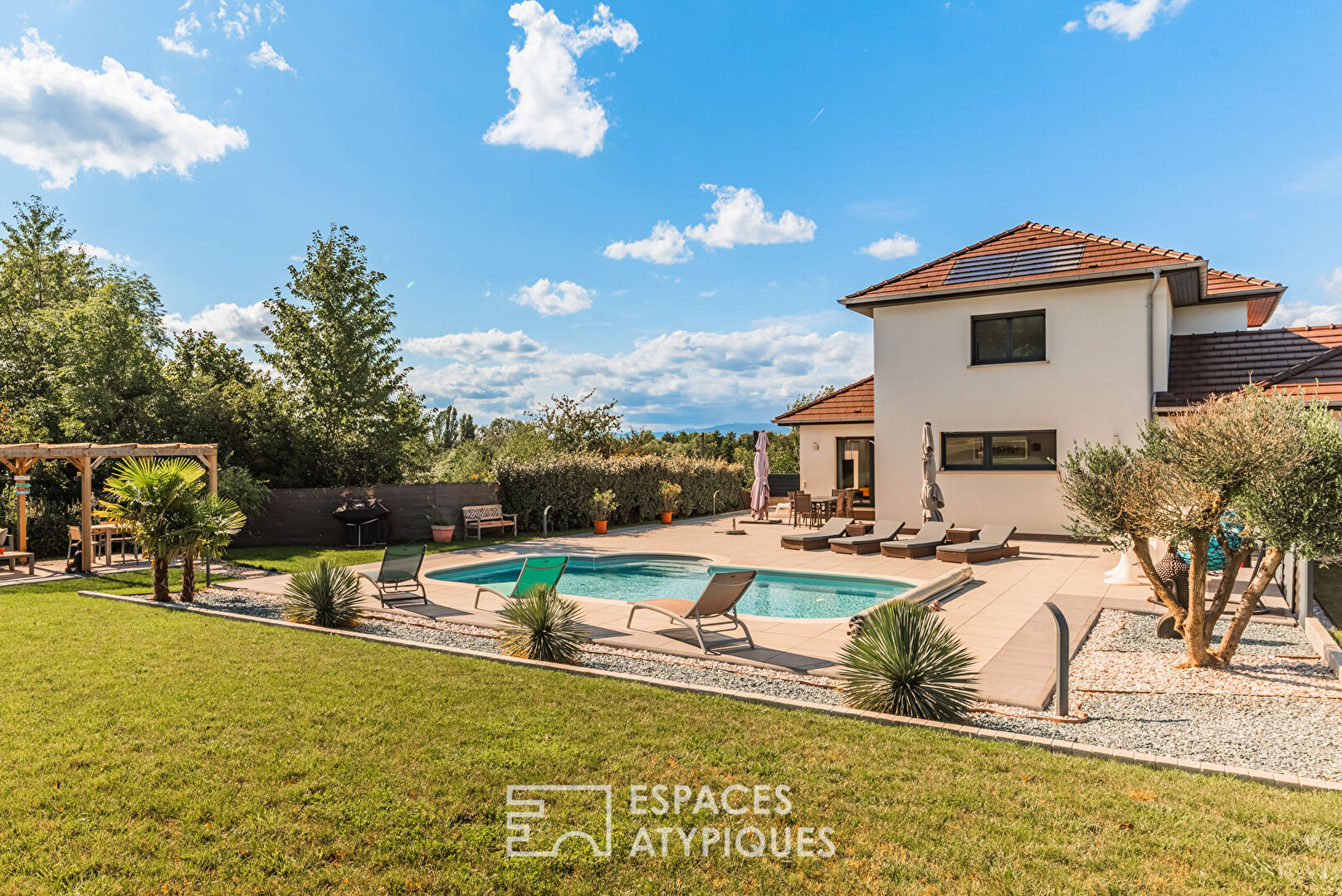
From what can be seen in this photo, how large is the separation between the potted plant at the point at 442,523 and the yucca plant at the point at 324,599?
8895 millimetres

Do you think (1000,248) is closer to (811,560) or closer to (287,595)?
(811,560)

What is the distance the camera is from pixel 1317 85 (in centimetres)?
1348

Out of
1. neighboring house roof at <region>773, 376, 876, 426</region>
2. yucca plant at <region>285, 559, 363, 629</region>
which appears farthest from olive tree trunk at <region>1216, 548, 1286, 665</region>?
neighboring house roof at <region>773, 376, 876, 426</region>

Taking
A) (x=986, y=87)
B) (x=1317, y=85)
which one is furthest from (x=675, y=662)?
(x=1317, y=85)

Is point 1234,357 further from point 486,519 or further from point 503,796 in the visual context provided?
point 503,796

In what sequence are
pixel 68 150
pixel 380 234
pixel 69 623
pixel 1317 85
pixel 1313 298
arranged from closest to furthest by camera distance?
1. pixel 69 623
2. pixel 1317 85
3. pixel 68 150
4. pixel 1313 298
5. pixel 380 234

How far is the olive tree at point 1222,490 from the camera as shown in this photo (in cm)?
580

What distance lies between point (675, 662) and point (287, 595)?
501 centimetres

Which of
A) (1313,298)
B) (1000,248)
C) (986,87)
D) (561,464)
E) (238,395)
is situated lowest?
(561,464)

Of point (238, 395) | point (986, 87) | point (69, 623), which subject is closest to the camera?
point (69, 623)

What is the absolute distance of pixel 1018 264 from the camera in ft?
55.9

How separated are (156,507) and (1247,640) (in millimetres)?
13309

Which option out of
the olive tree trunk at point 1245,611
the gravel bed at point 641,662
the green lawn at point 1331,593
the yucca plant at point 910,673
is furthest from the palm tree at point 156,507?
the green lawn at point 1331,593

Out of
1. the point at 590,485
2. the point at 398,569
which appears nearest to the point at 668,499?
the point at 590,485
